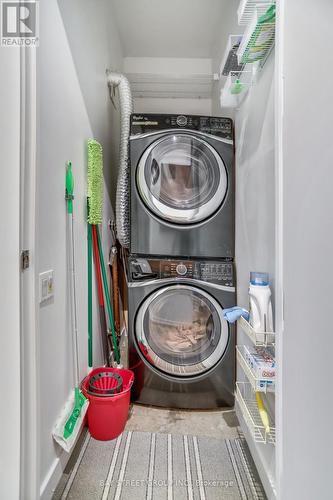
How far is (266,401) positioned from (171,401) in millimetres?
832

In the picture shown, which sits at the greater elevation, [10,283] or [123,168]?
[123,168]

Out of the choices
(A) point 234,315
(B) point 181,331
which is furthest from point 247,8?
(B) point 181,331

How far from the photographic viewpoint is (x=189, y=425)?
5.71 ft

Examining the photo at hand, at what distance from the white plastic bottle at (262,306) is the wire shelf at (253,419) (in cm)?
42

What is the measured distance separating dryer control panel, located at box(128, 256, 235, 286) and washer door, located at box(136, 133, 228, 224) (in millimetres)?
307

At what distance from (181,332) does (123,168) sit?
1.35 meters

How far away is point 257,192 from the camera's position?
147cm

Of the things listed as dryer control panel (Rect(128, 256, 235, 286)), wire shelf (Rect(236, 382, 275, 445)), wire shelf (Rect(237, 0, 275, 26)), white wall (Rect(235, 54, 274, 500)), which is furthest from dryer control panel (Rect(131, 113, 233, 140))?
wire shelf (Rect(236, 382, 275, 445))

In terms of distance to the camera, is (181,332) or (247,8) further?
(181,332)

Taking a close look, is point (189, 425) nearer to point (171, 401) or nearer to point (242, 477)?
point (171, 401)

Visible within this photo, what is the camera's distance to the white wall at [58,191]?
114 cm

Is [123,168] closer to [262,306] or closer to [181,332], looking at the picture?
[181,332]

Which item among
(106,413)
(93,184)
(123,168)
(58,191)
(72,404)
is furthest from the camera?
(123,168)

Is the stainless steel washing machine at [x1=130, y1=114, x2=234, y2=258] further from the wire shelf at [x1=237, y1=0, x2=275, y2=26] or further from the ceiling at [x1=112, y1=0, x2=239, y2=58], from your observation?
the ceiling at [x1=112, y1=0, x2=239, y2=58]
